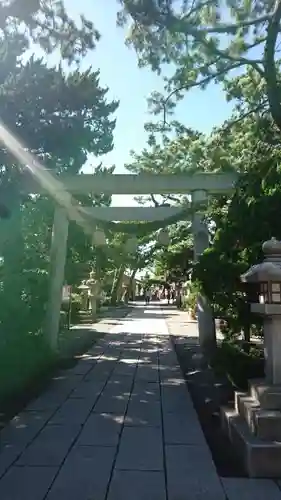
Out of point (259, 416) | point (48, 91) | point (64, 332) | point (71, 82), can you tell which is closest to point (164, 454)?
point (259, 416)

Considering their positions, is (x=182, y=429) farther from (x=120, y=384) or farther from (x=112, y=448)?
(x=120, y=384)

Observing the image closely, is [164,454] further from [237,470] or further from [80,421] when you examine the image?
[80,421]

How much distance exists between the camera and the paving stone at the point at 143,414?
5488 millimetres

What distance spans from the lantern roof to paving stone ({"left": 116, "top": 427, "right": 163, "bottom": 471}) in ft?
6.58

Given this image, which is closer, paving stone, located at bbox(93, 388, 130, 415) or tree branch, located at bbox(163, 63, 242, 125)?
paving stone, located at bbox(93, 388, 130, 415)

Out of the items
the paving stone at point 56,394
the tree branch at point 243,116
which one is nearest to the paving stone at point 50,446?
the paving stone at point 56,394

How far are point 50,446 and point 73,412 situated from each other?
4.62 ft

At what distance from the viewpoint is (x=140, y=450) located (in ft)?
14.8

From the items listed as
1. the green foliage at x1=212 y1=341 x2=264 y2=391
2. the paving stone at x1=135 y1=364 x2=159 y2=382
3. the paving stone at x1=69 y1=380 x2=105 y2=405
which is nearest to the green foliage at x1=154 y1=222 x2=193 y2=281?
the paving stone at x1=135 y1=364 x2=159 y2=382

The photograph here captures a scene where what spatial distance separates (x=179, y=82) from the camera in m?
9.60

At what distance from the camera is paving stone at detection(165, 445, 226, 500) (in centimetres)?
353

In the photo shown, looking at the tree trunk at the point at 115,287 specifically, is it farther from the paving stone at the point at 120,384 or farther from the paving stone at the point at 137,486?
the paving stone at the point at 137,486

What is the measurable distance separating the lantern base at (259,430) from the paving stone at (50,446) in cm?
166

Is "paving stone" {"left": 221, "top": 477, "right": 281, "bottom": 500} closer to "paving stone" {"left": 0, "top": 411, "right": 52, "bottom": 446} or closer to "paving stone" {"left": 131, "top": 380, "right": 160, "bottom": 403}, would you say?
"paving stone" {"left": 0, "top": 411, "right": 52, "bottom": 446}
